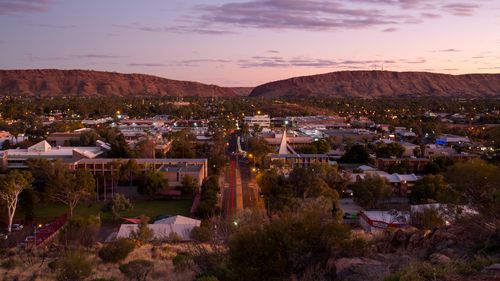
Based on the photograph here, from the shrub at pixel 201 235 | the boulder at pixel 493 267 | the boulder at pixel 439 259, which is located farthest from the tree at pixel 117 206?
the boulder at pixel 493 267

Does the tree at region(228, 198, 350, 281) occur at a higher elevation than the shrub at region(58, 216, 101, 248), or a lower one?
higher

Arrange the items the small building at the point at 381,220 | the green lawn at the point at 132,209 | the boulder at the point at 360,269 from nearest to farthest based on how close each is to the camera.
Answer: the boulder at the point at 360,269
the small building at the point at 381,220
the green lawn at the point at 132,209

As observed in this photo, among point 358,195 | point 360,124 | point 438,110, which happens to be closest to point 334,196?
point 358,195

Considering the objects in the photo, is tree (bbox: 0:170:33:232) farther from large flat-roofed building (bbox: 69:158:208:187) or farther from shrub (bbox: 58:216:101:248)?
large flat-roofed building (bbox: 69:158:208:187)

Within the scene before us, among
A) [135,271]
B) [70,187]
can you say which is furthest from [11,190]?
[135,271]

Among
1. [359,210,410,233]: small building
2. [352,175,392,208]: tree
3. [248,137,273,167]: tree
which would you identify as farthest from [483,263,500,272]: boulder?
[248,137,273,167]: tree

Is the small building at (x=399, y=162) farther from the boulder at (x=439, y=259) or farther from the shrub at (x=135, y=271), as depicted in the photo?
the boulder at (x=439, y=259)
